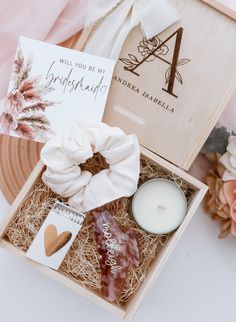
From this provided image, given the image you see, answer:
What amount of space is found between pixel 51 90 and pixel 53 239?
251 millimetres

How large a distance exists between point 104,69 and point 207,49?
0.57ft

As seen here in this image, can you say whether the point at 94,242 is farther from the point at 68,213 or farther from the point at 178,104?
the point at 178,104

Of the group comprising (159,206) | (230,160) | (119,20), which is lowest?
(159,206)

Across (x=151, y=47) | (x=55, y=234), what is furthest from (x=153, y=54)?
(x=55, y=234)

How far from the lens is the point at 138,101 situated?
33.0 inches

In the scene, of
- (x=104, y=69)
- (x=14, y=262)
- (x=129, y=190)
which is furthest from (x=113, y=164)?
(x=14, y=262)

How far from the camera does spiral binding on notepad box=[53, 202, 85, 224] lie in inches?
30.8

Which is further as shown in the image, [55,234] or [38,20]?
[38,20]

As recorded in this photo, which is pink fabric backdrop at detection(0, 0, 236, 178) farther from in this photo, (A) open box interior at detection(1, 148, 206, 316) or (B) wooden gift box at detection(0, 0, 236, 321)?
(A) open box interior at detection(1, 148, 206, 316)

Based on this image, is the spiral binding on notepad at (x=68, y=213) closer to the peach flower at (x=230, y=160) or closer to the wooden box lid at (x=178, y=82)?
the wooden box lid at (x=178, y=82)

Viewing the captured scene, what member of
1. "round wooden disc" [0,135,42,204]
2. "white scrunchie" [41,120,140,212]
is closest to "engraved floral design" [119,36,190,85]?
"white scrunchie" [41,120,140,212]

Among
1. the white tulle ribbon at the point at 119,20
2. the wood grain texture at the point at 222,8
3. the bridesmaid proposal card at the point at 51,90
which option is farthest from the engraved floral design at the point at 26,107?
the wood grain texture at the point at 222,8

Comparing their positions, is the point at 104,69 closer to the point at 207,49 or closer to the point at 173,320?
the point at 207,49

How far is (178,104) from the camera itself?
83cm
